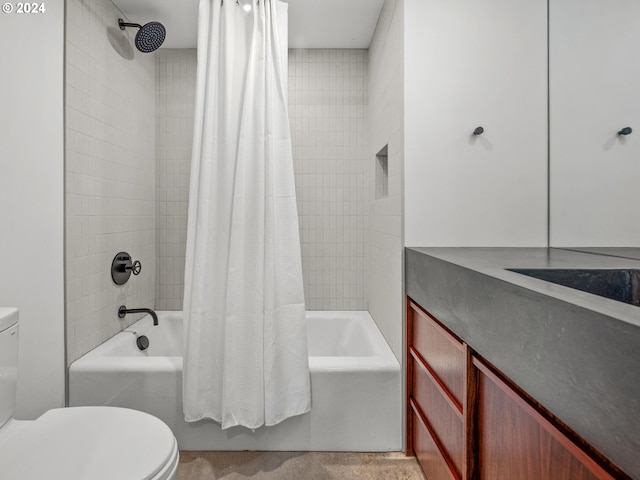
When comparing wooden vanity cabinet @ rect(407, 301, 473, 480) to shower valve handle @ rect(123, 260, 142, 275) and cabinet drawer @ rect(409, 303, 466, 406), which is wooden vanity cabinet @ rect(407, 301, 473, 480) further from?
shower valve handle @ rect(123, 260, 142, 275)

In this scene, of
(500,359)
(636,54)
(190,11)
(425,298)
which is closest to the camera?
(500,359)

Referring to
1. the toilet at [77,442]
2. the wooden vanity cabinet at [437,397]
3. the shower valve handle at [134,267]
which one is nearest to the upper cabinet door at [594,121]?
the wooden vanity cabinet at [437,397]

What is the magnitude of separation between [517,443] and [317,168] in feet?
6.75

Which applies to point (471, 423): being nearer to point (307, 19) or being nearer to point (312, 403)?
point (312, 403)

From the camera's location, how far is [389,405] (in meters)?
1.76

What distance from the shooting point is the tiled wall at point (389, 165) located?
177cm

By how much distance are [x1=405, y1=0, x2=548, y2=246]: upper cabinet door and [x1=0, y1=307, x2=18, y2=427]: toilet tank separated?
1.51 meters

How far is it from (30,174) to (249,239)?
931mm

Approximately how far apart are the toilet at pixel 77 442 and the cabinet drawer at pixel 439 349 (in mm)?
848

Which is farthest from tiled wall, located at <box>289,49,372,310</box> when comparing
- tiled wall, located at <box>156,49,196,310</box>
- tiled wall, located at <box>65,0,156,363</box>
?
tiled wall, located at <box>65,0,156,363</box>

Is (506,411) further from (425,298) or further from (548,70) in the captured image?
(548,70)

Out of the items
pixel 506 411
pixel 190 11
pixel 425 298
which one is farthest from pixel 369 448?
pixel 190 11

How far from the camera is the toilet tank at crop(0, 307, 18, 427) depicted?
4.26 ft

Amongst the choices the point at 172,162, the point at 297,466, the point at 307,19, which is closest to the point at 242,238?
the point at 297,466
